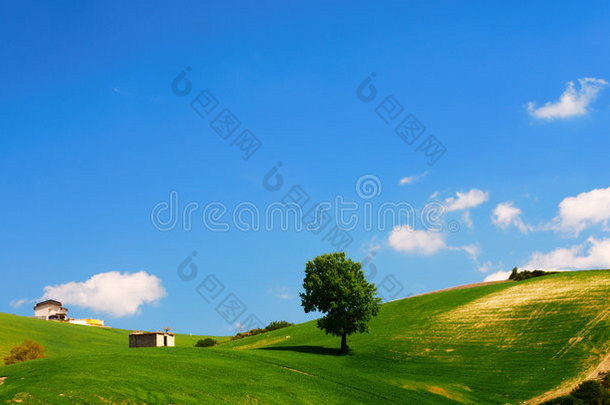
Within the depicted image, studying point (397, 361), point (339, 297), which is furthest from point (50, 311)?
point (397, 361)

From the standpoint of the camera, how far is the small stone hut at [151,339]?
78000mm

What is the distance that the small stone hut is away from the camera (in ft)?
256

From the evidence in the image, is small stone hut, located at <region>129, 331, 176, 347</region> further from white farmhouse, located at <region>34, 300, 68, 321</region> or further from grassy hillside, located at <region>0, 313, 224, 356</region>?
white farmhouse, located at <region>34, 300, 68, 321</region>

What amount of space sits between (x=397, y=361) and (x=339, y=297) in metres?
11.5

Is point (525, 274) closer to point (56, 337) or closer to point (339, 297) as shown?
point (339, 297)

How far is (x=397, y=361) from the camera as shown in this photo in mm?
74938

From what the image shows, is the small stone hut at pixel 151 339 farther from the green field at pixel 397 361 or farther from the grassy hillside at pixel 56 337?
the grassy hillside at pixel 56 337

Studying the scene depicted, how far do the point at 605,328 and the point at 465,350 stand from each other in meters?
17.3

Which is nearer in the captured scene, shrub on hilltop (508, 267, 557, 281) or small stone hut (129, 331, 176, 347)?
small stone hut (129, 331, 176, 347)

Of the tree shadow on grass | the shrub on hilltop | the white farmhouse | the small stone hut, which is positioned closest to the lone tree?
the tree shadow on grass

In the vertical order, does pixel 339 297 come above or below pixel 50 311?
below

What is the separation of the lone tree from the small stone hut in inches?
765

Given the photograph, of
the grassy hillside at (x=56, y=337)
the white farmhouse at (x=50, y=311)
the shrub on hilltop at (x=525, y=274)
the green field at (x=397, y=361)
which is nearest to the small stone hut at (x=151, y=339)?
the green field at (x=397, y=361)

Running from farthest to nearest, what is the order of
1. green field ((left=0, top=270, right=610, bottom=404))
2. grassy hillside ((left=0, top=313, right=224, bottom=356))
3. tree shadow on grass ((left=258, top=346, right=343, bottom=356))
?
grassy hillside ((left=0, top=313, right=224, bottom=356)) → tree shadow on grass ((left=258, top=346, right=343, bottom=356)) → green field ((left=0, top=270, right=610, bottom=404))
